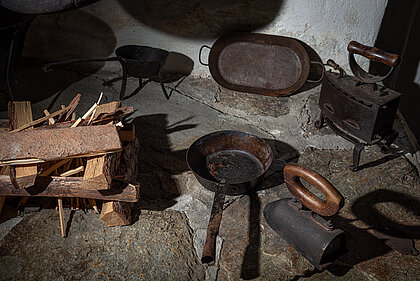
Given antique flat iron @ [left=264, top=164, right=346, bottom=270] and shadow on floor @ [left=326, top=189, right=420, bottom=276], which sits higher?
antique flat iron @ [left=264, top=164, right=346, bottom=270]

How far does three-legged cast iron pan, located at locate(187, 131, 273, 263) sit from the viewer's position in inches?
110

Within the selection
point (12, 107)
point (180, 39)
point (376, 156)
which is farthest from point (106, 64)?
point (376, 156)

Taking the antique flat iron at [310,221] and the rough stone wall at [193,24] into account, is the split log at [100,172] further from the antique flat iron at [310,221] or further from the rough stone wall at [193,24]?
the rough stone wall at [193,24]

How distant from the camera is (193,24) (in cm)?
402

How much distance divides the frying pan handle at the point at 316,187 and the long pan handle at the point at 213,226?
1.55 feet

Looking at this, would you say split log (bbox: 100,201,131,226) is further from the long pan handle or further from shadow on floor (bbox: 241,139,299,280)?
shadow on floor (bbox: 241,139,299,280)

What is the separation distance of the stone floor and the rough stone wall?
85cm

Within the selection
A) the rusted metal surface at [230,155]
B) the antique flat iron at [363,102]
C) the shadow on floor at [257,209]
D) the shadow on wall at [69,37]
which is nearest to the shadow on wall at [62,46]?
the shadow on wall at [69,37]

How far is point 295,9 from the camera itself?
378cm

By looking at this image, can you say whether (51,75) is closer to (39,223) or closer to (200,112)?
(200,112)

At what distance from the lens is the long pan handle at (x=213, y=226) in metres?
2.03

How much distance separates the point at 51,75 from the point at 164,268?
2783mm

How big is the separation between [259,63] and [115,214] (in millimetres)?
2247

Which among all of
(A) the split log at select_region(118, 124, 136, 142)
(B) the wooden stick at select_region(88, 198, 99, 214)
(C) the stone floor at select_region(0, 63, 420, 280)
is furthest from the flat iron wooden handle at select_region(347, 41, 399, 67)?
(B) the wooden stick at select_region(88, 198, 99, 214)
